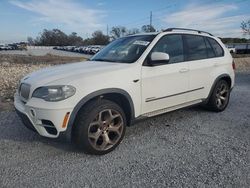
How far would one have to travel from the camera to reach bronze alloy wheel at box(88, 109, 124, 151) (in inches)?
159

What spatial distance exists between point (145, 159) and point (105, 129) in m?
0.71

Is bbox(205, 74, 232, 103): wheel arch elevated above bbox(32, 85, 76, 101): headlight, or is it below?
below

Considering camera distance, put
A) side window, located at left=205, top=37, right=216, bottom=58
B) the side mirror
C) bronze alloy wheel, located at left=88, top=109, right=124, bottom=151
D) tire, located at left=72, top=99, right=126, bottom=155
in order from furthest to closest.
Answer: side window, located at left=205, top=37, right=216, bottom=58, the side mirror, bronze alloy wheel, located at left=88, top=109, right=124, bottom=151, tire, located at left=72, top=99, right=126, bottom=155

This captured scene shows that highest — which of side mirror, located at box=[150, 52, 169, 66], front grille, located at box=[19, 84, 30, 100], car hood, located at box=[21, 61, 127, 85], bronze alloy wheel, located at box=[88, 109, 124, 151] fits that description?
side mirror, located at box=[150, 52, 169, 66]

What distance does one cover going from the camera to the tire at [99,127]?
391cm

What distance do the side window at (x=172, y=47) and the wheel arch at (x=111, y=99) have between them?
3.39 feet

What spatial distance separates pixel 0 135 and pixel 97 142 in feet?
6.11

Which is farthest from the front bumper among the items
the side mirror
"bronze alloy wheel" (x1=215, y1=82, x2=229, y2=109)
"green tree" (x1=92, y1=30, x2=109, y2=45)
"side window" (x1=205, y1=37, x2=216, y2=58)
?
"green tree" (x1=92, y1=30, x2=109, y2=45)

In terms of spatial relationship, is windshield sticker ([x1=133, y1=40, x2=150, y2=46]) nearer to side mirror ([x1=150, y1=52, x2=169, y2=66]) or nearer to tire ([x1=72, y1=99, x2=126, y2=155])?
side mirror ([x1=150, y1=52, x2=169, y2=66])

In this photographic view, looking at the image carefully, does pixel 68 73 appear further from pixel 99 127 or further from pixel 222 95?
pixel 222 95

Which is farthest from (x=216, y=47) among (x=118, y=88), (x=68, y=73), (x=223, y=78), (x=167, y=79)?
(x=68, y=73)

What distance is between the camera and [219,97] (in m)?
6.21

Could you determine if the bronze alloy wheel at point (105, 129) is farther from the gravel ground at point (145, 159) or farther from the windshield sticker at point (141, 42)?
the windshield sticker at point (141, 42)

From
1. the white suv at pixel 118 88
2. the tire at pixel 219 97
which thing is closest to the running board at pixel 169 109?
the white suv at pixel 118 88
